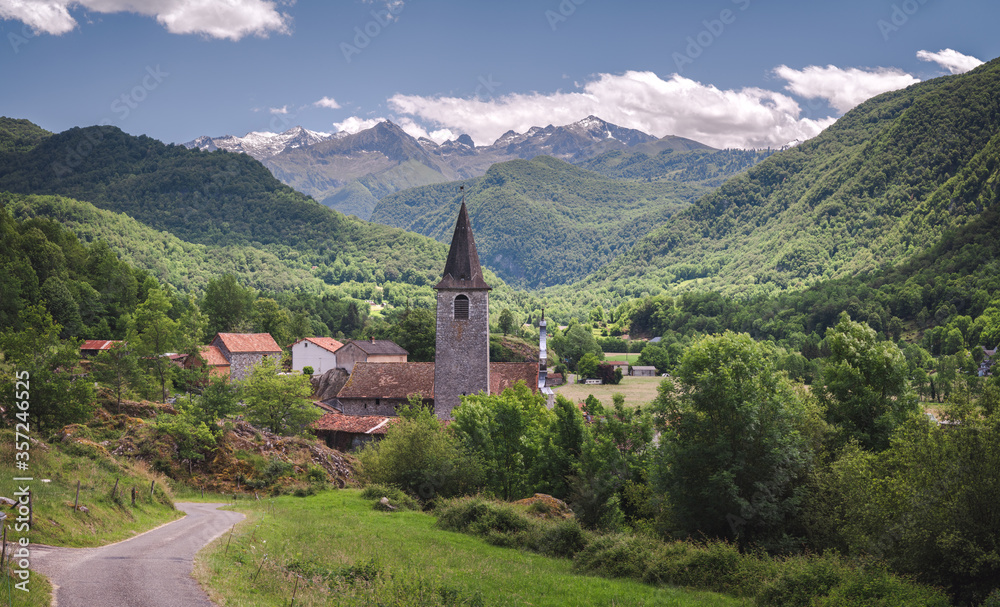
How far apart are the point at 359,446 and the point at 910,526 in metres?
36.6

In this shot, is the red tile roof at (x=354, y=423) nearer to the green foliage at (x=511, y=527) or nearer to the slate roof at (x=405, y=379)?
Result: the slate roof at (x=405, y=379)

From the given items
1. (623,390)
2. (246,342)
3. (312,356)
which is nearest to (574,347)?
(623,390)

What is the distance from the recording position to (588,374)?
131000 millimetres

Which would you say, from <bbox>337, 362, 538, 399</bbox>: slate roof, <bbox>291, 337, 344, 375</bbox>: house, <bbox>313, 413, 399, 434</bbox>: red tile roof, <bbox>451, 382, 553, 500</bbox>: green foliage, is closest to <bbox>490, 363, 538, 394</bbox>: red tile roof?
<bbox>337, 362, 538, 399</bbox>: slate roof

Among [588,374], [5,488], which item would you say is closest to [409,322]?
[588,374]

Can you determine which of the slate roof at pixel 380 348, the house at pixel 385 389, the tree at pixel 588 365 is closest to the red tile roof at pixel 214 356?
the slate roof at pixel 380 348

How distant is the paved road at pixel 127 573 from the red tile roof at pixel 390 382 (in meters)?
34.0

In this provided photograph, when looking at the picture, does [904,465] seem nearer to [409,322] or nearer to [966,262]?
[409,322]

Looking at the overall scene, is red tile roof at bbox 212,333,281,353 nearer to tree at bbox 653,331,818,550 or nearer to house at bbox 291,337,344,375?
house at bbox 291,337,344,375

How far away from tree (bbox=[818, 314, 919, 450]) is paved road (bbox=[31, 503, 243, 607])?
95.8 feet

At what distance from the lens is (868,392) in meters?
32.5

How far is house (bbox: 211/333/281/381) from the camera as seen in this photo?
72.2 m

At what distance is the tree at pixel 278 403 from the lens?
156 ft

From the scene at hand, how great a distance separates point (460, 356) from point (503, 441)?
406 inches
